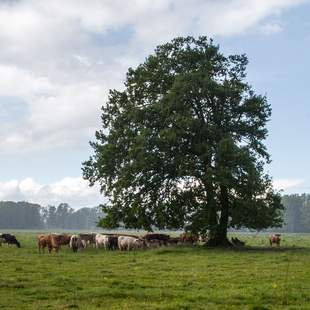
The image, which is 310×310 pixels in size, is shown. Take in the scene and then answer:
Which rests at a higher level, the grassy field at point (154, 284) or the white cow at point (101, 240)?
the white cow at point (101, 240)

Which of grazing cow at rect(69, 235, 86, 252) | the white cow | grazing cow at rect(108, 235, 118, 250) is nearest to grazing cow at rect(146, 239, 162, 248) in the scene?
grazing cow at rect(108, 235, 118, 250)

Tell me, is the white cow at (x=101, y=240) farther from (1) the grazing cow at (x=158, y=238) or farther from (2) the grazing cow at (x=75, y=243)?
(1) the grazing cow at (x=158, y=238)

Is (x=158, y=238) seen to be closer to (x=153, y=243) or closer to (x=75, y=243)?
(x=153, y=243)

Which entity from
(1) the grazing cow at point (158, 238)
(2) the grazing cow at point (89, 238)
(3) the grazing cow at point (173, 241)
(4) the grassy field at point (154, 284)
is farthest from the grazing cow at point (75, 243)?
(4) the grassy field at point (154, 284)

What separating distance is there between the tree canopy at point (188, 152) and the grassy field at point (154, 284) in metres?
11.3

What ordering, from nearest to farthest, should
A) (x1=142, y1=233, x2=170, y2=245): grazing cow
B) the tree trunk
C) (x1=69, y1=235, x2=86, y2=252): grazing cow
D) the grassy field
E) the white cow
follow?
the grassy field, (x1=69, y1=235, x2=86, y2=252): grazing cow, the tree trunk, the white cow, (x1=142, y1=233, x2=170, y2=245): grazing cow

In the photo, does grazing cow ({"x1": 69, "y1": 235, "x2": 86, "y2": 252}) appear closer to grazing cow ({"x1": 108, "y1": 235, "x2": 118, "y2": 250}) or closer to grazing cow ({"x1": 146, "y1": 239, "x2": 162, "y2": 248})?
grazing cow ({"x1": 108, "y1": 235, "x2": 118, "y2": 250})

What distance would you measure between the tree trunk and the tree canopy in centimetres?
7

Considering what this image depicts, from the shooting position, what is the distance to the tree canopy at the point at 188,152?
132 ft

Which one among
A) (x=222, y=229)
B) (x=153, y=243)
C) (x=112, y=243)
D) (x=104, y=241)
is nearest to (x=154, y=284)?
(x=222, y=229)

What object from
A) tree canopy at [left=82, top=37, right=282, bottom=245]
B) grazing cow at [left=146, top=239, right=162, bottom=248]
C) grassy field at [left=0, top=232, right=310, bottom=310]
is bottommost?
A: grassy field at [left=0, top=232, right=310, bottom=310]

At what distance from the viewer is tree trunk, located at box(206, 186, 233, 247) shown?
136 ft

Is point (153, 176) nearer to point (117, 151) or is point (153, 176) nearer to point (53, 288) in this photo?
point (117, 151)

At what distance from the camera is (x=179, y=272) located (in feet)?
77.6
